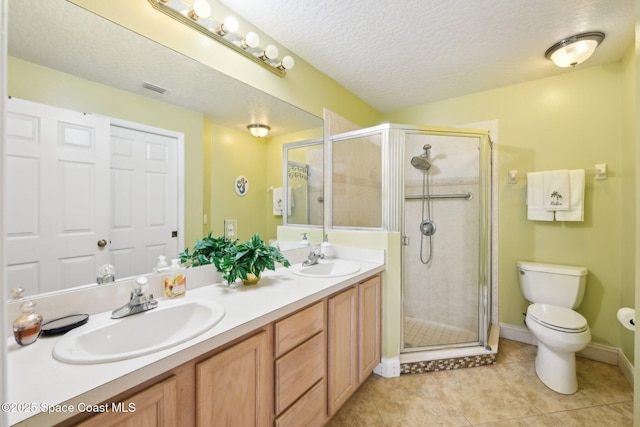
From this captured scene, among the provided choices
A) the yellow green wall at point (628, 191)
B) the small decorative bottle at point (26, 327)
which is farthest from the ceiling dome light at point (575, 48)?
the small decorative bottle at point (26, 327)

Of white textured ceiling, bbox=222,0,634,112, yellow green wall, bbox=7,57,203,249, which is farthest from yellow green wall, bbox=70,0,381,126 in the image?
yellow green wall, bbox=7,57,203,249

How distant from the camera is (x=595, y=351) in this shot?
2.03m

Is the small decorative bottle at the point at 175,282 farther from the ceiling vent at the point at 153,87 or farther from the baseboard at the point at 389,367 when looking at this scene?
the baseboard at the point at 389,367

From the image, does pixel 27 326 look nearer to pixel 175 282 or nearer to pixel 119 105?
pixel 175 282

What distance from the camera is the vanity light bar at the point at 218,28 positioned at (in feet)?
3.89

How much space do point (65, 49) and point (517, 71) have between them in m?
2.88

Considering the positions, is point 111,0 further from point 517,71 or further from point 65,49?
point 517,71

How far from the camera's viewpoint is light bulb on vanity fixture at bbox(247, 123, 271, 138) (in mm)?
1586

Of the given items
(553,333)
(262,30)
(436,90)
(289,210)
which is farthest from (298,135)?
(553,333)

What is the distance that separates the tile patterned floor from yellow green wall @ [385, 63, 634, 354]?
548 mm

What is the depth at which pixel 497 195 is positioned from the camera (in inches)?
95.0

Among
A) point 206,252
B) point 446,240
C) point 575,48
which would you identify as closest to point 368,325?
point 206,252

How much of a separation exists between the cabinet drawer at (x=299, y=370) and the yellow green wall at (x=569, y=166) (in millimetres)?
2073

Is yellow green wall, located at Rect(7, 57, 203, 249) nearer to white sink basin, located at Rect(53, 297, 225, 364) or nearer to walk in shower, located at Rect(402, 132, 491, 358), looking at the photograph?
white sink basin, located at Rect(53, 297, 225, 364)
